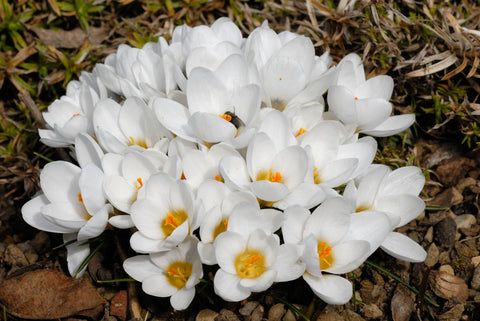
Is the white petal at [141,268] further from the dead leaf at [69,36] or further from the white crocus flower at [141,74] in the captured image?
the dead leaf at [69,36]

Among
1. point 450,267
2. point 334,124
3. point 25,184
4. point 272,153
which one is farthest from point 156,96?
point 450,267

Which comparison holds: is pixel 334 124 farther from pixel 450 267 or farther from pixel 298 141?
pixel 450 267

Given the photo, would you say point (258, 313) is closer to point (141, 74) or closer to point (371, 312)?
point (371, 312)

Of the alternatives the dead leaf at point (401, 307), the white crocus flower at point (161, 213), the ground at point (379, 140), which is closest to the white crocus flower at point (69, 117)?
the ground at point (379, 140)

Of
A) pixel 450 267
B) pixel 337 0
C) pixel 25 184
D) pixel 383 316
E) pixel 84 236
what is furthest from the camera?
pixel 337 0

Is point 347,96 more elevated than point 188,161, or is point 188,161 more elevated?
point 347,96

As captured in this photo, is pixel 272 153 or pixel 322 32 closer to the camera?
pixel 272 153
